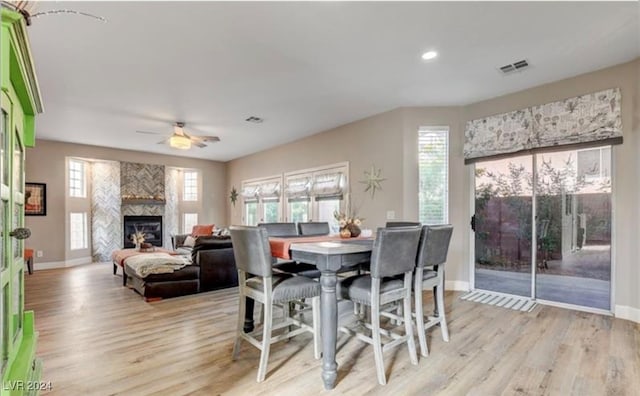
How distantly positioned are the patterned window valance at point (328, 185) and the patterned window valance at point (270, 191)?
1327mm

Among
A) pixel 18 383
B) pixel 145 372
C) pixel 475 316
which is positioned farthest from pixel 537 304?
pixel 18 383

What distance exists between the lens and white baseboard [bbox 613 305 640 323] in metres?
3.23

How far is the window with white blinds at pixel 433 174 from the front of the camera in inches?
184

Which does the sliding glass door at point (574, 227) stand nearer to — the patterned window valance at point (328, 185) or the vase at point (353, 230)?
the vase at point (353, 230)

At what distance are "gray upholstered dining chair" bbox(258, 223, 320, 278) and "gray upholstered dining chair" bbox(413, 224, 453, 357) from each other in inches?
38.2

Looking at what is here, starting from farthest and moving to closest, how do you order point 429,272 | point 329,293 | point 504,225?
point 504,225
point 429,272
point 329,293

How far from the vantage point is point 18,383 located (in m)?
0.97

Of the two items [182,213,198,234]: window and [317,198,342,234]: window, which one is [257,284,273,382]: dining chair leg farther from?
[182,213,198,234]: window

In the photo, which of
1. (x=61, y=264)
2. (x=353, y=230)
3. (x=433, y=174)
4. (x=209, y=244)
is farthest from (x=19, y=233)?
(x=61, y=264)

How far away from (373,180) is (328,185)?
104 centimetres

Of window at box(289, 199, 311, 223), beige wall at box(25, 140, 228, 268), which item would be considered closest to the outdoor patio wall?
window at box(289, 199, 311, 223)

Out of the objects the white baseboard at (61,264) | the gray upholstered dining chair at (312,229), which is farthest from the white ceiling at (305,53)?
the white baseboard at (61,264)

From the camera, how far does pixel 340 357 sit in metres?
2.48

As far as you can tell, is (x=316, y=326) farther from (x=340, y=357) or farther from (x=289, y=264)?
(x=289, y=264)
